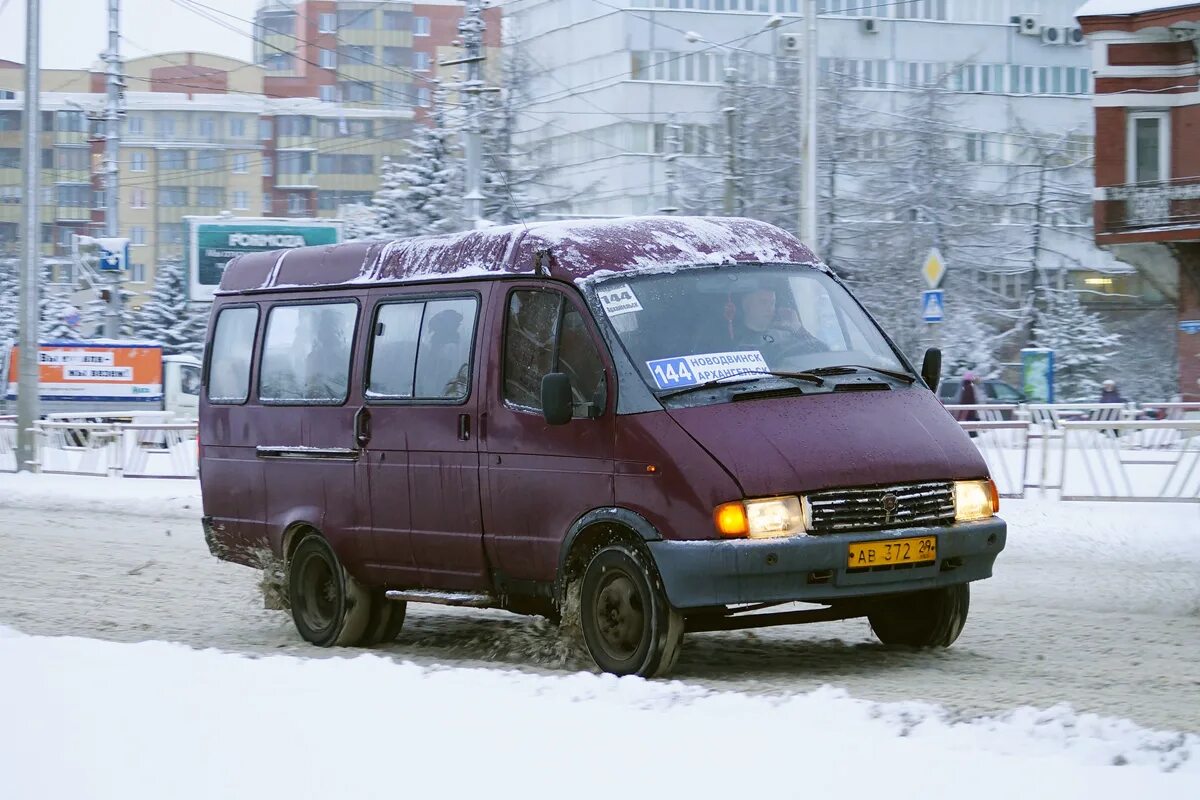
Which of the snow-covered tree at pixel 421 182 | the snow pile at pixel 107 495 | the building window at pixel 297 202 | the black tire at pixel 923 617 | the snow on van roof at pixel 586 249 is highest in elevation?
the building window at pixel 297 202

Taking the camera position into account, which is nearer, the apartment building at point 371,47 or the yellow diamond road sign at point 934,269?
the yellow diamond road sign at point 934,269

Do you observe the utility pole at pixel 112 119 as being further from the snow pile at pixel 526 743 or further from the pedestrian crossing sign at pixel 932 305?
the snow pile at pixel 526 743

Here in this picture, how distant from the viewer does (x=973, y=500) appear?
8.81 m

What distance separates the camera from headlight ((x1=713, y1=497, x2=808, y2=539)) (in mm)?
8141

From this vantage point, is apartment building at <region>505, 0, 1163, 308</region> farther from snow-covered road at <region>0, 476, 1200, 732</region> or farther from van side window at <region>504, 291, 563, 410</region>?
van side window at <region>504, 291, 563, 410</region>

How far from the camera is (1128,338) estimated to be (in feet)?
232

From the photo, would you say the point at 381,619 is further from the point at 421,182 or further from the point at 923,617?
the point at 421,182

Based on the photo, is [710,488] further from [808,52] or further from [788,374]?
[808,52]

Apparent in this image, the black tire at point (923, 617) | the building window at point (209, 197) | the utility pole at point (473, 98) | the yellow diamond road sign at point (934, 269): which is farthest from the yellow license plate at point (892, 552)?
the building window at point (209, 197)

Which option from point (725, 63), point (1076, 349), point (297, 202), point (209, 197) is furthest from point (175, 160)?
point (1076, 349)

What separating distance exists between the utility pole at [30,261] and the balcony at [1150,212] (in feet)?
81.8

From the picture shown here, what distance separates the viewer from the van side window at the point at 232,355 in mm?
11742

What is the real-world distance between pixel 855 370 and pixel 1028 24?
3439 inches

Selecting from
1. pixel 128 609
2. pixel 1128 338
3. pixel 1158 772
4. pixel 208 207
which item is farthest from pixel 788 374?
pixel 208 207
